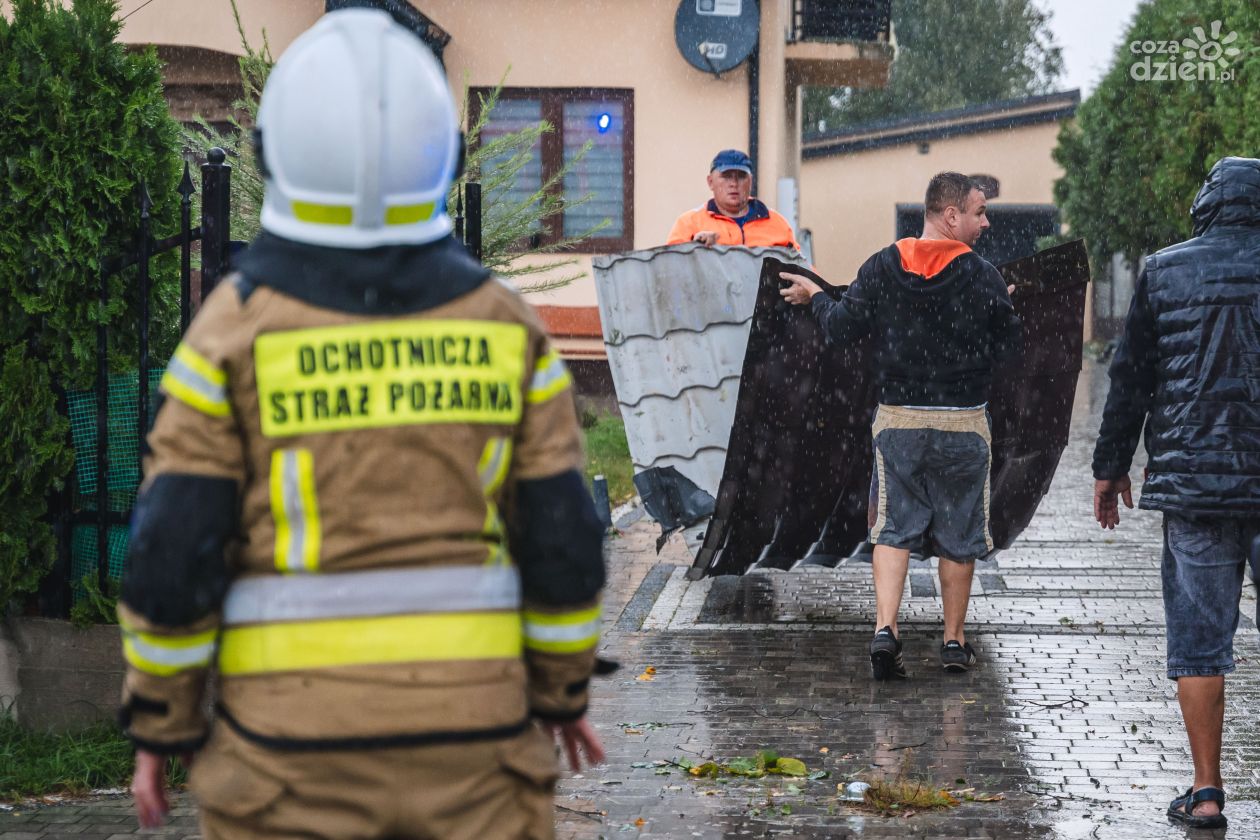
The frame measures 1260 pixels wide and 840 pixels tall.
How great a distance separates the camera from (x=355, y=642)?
2273mm

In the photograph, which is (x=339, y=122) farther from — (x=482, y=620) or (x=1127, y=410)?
(x=1127, y=410)

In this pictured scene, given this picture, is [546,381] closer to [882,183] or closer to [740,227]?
[740,227]

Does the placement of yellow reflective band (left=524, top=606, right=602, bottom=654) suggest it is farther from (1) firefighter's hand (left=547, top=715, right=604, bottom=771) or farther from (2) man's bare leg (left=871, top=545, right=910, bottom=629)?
(2) man's bare leg (left=871, top=545, right=910, bottom=629)

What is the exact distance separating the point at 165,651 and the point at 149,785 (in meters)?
0.24

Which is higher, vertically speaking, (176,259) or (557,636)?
(176,259)

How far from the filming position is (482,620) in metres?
2.34

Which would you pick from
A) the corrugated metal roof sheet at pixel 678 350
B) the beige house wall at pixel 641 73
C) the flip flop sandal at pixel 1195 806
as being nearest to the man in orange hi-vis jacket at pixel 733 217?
the corrugated metal roof sheet at pixel 678 350

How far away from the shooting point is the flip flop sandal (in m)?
4.75

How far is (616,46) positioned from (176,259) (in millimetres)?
13138

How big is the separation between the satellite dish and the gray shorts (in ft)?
38.6

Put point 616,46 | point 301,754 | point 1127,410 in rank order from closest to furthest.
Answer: point 301,754 → point 1127,410 → point 616,46

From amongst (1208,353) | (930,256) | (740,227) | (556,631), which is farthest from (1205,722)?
(740,227)

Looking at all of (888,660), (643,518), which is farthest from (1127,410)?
(643,518)

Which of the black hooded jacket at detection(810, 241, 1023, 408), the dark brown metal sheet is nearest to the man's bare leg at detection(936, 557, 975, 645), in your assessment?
the black hooded jacket at detection(810, 241, 1023, 408)
